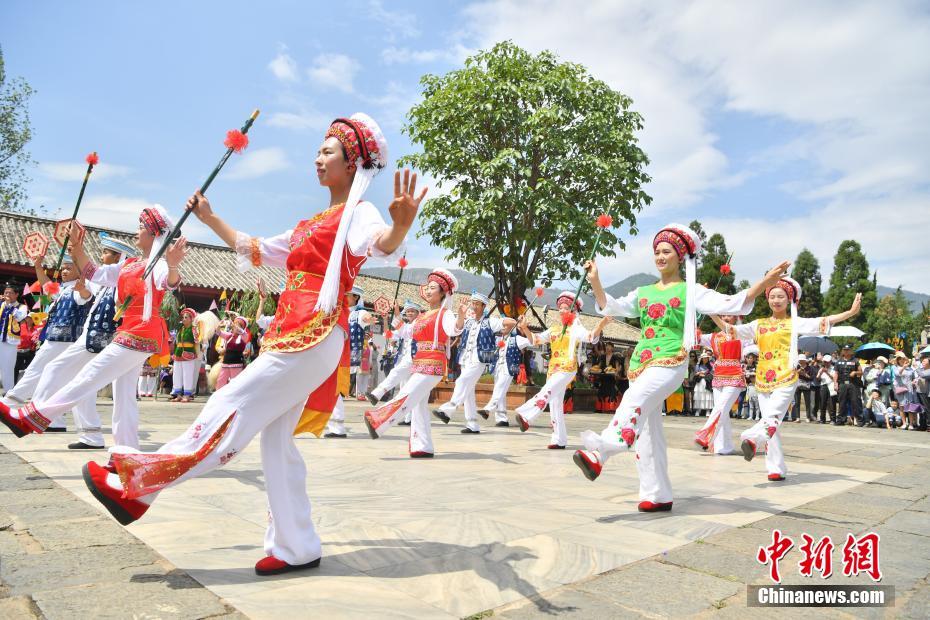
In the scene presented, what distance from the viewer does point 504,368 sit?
11.7 meters

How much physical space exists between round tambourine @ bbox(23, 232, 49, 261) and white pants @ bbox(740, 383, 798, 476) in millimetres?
6858

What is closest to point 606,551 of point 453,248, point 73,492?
point 73,492

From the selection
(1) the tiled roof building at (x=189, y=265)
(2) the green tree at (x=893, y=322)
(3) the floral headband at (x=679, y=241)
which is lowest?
(3) the floral headband at (x=679, y=241)

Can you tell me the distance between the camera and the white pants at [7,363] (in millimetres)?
11570

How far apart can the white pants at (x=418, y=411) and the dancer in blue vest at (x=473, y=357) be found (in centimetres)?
210

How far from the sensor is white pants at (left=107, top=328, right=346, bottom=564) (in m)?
2.68

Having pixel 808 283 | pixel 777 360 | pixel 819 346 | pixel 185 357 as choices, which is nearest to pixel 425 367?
pixel 777 360

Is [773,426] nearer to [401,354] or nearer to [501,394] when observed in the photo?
[501,394]

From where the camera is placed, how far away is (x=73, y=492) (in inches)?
161

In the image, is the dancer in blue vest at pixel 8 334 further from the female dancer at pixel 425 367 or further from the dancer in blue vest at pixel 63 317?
the female dancer at pixel 425 367

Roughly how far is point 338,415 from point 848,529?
586 centimetres

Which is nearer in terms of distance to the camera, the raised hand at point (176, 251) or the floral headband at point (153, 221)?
the raised hand at point (176, 251)

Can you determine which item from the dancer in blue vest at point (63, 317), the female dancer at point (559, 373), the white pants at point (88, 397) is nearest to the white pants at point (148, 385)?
the dancer in blue vest at point (63, 317)

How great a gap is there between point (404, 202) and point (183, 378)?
1244 cm
